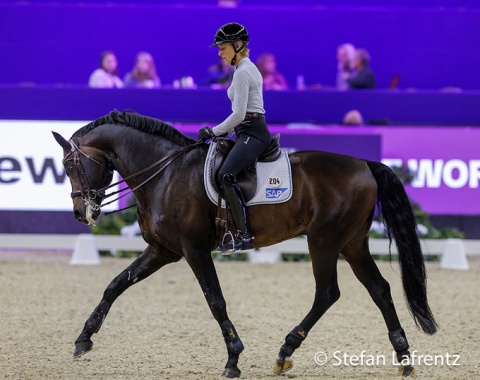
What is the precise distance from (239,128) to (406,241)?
1358mm

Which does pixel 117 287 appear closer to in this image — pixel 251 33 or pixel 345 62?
pixel 345 62

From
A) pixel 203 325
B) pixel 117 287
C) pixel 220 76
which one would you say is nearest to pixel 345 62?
pixel 220 76

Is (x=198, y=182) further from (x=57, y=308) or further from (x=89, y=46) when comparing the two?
(x=89, y=46)

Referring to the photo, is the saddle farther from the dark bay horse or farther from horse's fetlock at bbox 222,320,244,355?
horse's fetlock at bbox 222,320,244,355

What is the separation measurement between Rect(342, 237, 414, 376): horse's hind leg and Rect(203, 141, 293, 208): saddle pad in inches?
23.1

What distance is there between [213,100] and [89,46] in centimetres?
341

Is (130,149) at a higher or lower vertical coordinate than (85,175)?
higher

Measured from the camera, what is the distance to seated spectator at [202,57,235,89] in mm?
12223

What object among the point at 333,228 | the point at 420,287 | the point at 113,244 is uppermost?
the point at 333,228

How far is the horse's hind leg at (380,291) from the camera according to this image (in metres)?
5.89

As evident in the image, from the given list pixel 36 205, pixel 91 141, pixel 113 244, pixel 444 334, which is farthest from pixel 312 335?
pixel 36 205

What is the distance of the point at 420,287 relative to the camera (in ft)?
19.8

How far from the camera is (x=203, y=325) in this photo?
7508 mm

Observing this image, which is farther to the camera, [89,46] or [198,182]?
[89,46]
